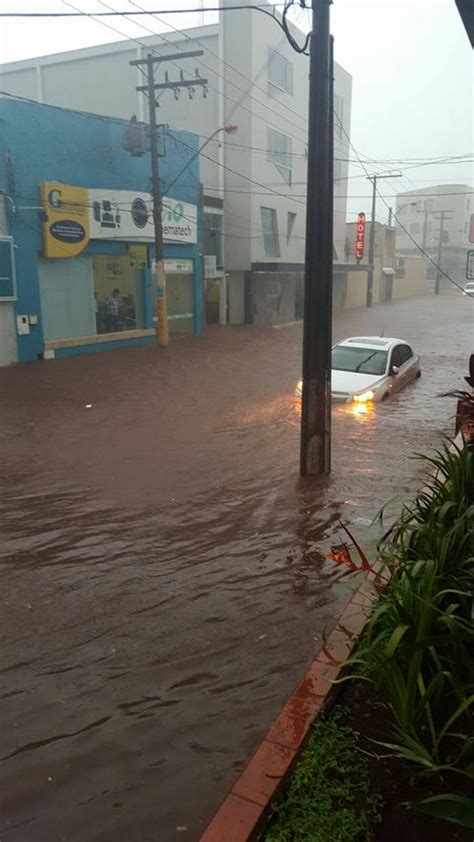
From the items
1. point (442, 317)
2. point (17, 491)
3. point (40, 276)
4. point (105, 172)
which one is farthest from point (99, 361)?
point (442, 317)

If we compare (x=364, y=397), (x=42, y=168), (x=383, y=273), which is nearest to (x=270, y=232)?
(x=42, y=168)

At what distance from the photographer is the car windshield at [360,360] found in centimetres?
1362

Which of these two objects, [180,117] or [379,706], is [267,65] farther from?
[379,706]

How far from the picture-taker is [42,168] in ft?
61.1

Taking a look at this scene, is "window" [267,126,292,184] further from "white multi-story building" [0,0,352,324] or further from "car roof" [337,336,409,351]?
"car roof" [337,336,409,351]

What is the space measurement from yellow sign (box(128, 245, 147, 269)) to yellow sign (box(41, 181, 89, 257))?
2.78 meters

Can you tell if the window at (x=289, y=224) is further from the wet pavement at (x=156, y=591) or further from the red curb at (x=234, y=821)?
the red curb at (x=234, y=821)

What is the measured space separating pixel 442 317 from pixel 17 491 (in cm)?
3725

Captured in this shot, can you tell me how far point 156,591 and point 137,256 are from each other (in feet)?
65.0

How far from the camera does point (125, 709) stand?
3488 mm

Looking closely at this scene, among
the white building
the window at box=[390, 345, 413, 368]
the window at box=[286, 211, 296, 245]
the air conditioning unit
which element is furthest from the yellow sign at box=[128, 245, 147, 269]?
the white building

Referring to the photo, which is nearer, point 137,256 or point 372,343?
point 372,343

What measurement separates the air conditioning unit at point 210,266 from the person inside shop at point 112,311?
852cm

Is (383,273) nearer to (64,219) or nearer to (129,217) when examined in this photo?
(129,217)
